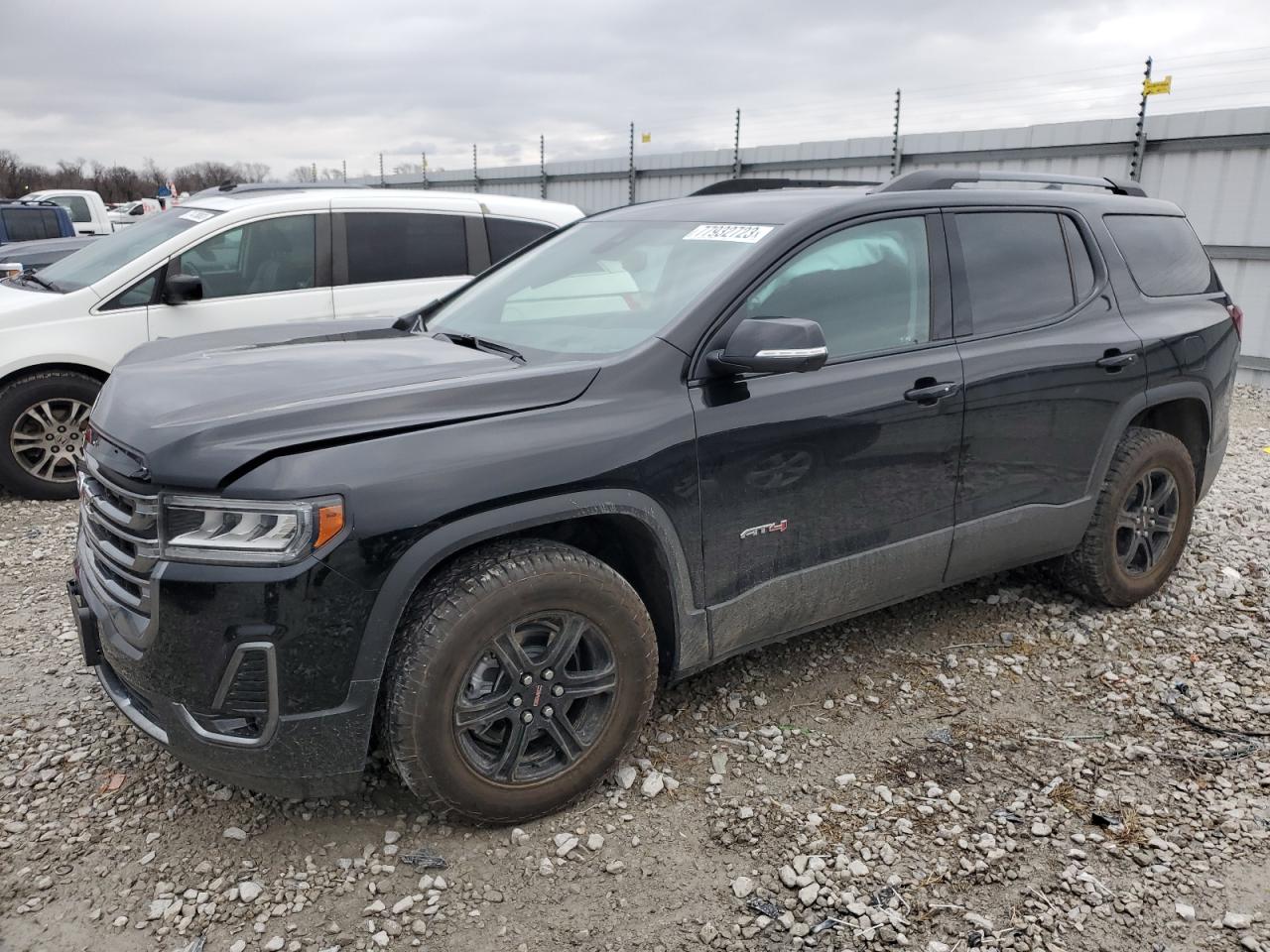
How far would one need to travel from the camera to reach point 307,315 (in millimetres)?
6453

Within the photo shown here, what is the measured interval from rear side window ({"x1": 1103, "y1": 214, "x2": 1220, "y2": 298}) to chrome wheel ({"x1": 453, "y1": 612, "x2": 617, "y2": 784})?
2.99 m

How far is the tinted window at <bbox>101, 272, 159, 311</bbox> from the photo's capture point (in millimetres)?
6004

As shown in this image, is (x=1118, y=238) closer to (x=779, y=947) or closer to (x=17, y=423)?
(x=779, y=947)

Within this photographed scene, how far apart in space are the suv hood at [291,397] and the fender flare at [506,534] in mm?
285

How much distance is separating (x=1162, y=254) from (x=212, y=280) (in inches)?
214

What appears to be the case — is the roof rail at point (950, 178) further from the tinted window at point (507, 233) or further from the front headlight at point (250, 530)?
the tinted window at point (507, 233)

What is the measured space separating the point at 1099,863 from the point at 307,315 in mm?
5556

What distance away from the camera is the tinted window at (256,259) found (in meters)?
6.21

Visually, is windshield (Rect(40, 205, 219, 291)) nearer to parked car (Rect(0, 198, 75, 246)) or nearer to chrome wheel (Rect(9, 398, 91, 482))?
chrome wheel (Rect(9, 398, 91, 482))

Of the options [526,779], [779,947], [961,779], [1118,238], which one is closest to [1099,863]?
[961,779]

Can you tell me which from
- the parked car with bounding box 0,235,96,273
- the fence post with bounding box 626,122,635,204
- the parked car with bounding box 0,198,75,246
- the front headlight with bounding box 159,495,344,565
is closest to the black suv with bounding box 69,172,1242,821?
the front headlight with bounding box 159,495,344,565

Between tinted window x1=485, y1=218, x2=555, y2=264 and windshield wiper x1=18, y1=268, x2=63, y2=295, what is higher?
tinted window x1=485, y1=218, x2=555, y2=264

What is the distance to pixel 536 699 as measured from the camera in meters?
2.71

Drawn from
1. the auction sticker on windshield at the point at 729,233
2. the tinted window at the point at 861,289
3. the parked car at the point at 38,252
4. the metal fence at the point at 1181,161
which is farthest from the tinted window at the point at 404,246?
the parked car at the point at 38,252
